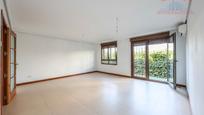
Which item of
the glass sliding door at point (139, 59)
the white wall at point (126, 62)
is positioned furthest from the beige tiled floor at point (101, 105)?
Answer: the glass sliding door at point (139, 59)

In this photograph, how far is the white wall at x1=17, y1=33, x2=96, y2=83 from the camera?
465cm

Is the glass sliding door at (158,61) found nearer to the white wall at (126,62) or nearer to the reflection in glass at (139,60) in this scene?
the reflection in glass at (139,60)

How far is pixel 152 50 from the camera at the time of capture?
5.09 m

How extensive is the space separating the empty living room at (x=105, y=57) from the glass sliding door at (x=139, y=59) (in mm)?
25

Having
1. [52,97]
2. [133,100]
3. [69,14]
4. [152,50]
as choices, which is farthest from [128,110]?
[152,50]

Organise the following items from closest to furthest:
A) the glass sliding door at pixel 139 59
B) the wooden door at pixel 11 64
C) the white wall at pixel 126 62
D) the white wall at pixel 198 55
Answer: the white wall at pixel 198 55, the wooden door at pixel 11 64, the white wall at pixel 126 62, the glass sliding door at pixel 139 59

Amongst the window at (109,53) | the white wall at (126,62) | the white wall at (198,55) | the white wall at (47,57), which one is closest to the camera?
the white wall at (198,55)

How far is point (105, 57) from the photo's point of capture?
300 inches

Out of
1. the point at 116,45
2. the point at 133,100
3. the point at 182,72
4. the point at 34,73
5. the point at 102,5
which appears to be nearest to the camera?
the point at 102,5

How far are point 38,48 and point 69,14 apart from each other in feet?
10.7

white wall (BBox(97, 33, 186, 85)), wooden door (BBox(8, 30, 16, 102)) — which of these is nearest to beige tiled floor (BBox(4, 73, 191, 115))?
wooden door (BBox(8, 30, 16, 102))

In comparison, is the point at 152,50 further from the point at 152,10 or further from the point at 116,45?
the point at 152,10

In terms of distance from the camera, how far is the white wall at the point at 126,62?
405 centimetres

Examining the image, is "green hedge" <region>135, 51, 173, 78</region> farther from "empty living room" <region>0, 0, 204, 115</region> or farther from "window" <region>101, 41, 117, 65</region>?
"window" <region>101, 41, 117, 65</region>
